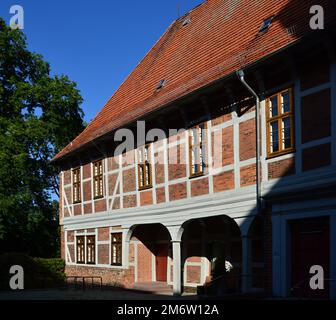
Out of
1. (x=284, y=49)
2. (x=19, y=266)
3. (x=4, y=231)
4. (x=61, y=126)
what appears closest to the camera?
(x=284, y=49)

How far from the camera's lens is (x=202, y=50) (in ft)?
61.6

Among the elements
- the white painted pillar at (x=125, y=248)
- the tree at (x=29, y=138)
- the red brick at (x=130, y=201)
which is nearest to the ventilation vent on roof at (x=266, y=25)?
the red brick at (x=130, y=201)

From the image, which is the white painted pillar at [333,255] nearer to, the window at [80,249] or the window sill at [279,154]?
the window sill at [279,154]

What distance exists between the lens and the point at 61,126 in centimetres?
3262

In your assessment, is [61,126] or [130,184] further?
[61,126]

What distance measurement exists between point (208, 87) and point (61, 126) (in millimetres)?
18720

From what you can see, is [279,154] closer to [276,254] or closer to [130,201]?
[276,254]

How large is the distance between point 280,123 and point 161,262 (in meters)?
9.19

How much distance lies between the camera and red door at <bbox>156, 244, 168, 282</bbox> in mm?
21031

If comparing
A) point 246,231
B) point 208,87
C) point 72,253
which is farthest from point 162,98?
point 72,253

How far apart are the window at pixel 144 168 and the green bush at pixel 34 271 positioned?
7840mm

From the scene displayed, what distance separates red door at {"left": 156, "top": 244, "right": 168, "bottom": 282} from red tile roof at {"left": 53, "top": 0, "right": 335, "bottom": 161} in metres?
4.44

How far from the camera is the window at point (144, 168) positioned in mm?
19188

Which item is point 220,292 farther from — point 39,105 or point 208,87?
point 39,105
